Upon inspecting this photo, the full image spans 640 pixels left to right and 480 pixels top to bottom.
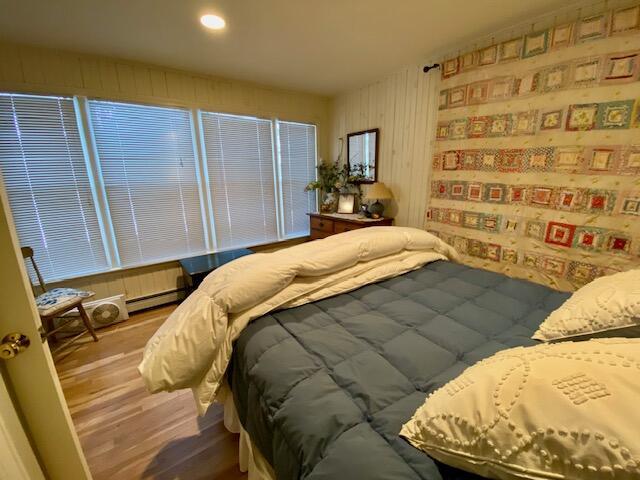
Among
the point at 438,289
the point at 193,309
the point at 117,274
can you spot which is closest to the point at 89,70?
the point at 117,274

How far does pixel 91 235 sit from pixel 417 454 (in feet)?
10.1

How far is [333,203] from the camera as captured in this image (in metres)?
3.74

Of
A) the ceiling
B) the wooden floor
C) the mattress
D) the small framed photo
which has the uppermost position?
the ceiling

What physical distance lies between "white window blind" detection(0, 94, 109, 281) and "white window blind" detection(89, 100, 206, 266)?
0.18m

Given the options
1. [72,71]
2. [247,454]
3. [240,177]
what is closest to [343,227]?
[240,177]

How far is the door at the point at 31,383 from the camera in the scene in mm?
705

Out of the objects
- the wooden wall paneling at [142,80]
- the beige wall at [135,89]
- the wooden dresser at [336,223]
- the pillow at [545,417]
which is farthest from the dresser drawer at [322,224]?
the pillow at [545,417]

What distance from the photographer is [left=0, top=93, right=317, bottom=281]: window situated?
2.23 metres

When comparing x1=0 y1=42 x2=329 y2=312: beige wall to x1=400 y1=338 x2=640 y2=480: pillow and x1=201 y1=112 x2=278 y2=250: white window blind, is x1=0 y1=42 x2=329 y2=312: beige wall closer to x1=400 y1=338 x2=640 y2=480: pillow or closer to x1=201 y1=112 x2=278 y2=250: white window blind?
x1=201 y1=112 x2=278 y2=250: white window blind

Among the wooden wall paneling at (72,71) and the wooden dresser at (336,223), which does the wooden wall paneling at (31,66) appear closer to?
the wooden wall paneling at (72,71)

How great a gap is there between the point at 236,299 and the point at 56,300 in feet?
6.26

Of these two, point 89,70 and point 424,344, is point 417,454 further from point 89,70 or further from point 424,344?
point 89,70

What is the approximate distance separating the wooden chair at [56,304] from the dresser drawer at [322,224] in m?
2.42

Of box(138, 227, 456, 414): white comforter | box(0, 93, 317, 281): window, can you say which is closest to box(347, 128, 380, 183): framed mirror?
box(0, 93, 317, 281): window
